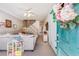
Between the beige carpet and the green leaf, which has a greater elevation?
the green leaf

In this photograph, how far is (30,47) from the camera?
2.26 metres

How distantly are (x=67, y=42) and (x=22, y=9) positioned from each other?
69 centimetres

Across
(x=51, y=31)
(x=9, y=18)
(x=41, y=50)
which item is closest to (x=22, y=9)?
(x=9, y=18)

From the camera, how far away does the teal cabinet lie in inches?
85.1

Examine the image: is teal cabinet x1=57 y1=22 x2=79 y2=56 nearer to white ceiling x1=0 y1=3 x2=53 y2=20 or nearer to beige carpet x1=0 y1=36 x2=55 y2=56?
beige carpet x1=0 y1=36 x2=55 y2=56

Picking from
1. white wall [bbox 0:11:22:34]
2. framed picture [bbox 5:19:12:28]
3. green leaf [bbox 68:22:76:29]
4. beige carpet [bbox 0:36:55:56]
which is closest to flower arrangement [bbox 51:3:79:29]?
green leaf [bbox 68:22:76:29]

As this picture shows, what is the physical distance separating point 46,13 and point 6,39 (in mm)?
594

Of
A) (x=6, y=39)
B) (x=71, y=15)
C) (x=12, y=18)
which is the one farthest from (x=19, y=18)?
(x=71, y=15)

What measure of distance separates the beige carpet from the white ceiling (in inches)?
12.4

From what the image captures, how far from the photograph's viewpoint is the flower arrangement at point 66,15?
2129mm

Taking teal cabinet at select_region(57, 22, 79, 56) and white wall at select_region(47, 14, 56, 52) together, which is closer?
teal cabinet at select_region(57, 22, 79, 56)

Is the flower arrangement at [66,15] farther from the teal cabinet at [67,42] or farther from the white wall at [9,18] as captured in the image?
the white wall at [9,18]

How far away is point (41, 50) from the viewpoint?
2.26 m

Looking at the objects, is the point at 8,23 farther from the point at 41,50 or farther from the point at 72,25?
the point at 72,25
